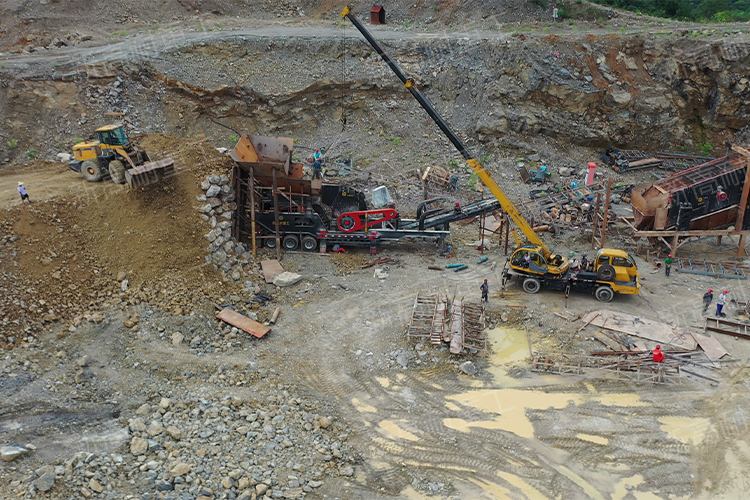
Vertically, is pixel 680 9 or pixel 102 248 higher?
pixel 680 9

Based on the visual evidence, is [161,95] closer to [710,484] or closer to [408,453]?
[408,453]

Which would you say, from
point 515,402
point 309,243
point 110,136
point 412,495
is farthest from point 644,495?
point 110,136

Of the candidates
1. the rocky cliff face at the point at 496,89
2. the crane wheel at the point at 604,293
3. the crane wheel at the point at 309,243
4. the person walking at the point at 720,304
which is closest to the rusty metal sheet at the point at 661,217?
the person walking at the point at 720,304

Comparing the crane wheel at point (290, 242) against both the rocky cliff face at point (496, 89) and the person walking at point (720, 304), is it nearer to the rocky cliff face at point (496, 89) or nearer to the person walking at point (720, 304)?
the rocky cliff face at point (496, 89)

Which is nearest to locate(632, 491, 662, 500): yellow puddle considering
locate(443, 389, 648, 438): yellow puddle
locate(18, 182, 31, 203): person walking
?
locate(443, 389, 648, 438): yellow puddle

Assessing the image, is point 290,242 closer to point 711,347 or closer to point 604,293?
point 604,293

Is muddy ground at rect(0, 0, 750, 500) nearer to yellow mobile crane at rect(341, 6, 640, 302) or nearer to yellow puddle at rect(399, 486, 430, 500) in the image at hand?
yellow puddle at rect(399, 486, 430, 500)

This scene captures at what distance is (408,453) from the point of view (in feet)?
39.7

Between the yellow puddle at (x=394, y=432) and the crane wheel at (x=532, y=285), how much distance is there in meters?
7.23

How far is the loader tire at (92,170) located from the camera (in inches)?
750

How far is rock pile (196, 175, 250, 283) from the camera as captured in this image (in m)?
17.5

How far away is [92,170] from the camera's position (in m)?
19.2

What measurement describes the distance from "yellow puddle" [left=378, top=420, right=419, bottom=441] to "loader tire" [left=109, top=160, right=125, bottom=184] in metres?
11.8

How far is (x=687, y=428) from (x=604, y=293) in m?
5.47
